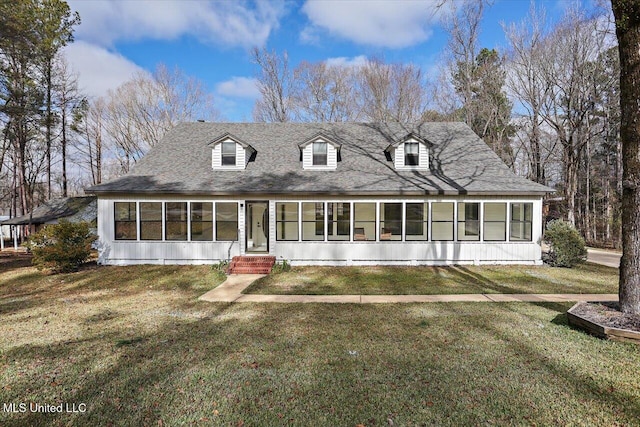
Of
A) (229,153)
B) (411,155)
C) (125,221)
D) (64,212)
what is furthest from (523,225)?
(64,212)

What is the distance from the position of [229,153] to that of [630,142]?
12673 millimetres

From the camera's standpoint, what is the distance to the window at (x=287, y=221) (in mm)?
13047

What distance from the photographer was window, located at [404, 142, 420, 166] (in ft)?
45.0

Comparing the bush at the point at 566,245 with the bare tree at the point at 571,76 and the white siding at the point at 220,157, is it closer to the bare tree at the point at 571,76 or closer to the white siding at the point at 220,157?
the bare tree at the point at 571,76

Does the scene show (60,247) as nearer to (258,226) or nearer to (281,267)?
(258,226)

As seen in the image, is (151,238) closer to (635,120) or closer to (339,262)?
(339,262)

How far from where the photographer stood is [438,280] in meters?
10.0

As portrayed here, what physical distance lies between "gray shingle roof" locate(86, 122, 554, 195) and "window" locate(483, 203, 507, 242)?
1.64 m

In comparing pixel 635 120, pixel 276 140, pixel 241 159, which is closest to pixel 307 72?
pixel 276 140

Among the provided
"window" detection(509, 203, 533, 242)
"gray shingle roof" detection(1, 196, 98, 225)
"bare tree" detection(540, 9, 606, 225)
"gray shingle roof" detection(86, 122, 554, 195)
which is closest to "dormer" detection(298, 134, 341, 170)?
"gray shingle roof" detection(86, 122, 554, 195)

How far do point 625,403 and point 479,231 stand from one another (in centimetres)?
936

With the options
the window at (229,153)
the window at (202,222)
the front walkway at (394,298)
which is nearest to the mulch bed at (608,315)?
the front walkway at (394,298)

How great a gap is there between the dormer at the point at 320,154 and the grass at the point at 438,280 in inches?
182

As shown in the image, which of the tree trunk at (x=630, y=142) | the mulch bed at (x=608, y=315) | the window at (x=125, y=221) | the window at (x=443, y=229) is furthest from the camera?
the window at (x=443, y=229)
